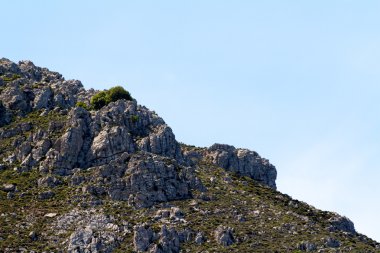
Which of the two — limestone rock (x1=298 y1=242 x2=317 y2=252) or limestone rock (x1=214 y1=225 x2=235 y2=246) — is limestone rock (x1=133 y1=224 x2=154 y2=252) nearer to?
Answer: limestone rock (x1=214 y1=225 x2=235 y2=246)

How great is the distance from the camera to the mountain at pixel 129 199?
146 m

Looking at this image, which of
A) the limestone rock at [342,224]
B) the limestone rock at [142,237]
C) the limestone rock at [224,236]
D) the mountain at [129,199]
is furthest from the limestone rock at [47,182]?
the limestone rock at [342,224]

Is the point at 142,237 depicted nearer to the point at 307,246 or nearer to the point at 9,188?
the point at 307,246

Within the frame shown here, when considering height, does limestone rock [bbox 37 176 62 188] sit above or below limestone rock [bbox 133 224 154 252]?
above

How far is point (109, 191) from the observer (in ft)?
527

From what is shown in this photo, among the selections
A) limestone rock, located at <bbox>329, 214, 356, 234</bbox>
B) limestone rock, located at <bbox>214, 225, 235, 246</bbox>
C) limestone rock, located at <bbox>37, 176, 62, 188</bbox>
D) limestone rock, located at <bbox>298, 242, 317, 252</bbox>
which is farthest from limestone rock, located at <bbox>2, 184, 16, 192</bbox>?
limestone rock, located at <bbox>329, 214, 356, 234</bbox>

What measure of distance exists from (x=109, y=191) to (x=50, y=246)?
21404 mm

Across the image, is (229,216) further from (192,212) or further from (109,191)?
(109,191)

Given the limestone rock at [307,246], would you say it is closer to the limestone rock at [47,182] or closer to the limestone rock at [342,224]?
the limestone rock at [342,224]

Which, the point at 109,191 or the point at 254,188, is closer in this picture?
the point at 109,191

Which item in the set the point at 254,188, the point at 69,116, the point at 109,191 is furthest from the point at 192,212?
the point at 69,116

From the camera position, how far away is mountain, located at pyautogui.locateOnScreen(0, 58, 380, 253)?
146 metres

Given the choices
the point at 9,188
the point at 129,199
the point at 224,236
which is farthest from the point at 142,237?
the point at 9,188

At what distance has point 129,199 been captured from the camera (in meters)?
159
